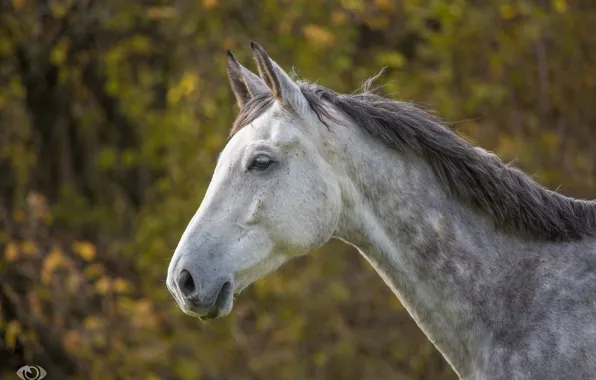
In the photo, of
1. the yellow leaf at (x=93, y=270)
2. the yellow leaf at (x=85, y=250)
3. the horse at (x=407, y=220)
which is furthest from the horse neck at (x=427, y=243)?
the yellow leaf at (x=93, y=270)

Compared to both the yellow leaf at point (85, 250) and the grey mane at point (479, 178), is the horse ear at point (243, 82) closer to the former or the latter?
the grey mane at point (479, 178)

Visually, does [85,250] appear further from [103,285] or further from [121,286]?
[121,286]

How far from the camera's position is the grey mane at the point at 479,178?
372 centimetres

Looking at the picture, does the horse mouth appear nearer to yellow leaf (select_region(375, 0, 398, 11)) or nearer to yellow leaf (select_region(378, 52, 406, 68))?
yellow leaf (select_region(378, 52, 406, 68))

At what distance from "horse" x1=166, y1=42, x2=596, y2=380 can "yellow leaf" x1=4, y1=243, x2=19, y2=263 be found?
21.5 ft

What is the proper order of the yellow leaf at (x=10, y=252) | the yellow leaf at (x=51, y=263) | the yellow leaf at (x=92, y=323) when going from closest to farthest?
the yellow leaf at (x=10, y=252)
the yellow leaf at (x=51, y=263)
the yellow leaf at (x=92, y=323)

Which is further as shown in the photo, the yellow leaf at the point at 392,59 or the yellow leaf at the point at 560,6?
the yellow leaf at the point at 392,59

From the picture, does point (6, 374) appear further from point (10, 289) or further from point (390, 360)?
point (390, 360)

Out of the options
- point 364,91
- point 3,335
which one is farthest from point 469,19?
point 364,91

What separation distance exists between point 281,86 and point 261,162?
0.31m

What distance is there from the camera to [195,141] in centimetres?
1097

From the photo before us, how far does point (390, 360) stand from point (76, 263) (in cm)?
372

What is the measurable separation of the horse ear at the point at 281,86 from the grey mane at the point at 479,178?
0.08 meters

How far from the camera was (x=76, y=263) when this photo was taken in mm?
10828
